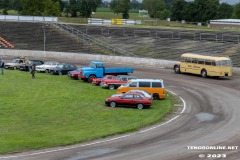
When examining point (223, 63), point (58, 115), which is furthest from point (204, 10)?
point (58, 115)

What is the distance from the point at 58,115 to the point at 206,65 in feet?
87.1

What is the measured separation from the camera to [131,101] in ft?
129

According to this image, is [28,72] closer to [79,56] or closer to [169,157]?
[79,56]

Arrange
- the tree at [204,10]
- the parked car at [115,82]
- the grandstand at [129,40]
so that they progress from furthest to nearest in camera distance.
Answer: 1. the tree at [204,10]
2. the grandstand at [129,40]
3. the parked car at [115,82]

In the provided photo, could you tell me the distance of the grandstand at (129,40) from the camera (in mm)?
75125

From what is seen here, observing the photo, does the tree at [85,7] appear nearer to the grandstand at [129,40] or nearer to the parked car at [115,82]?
the grandstand at [129,40]

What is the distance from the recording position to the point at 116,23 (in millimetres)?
103938

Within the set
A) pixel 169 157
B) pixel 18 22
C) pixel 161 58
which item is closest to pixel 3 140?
pixel 169 157

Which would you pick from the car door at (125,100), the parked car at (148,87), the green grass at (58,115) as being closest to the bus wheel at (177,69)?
the green grass at (58,115)

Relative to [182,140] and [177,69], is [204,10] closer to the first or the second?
[177,69]

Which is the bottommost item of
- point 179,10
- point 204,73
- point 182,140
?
point 182,140

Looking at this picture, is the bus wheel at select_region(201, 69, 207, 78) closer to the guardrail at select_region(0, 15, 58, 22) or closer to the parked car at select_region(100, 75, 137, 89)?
the parked car at select_region(100, 75, 137, 89)

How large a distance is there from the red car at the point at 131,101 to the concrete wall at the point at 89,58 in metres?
30.0

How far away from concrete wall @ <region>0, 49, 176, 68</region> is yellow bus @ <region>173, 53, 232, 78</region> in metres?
8.00
